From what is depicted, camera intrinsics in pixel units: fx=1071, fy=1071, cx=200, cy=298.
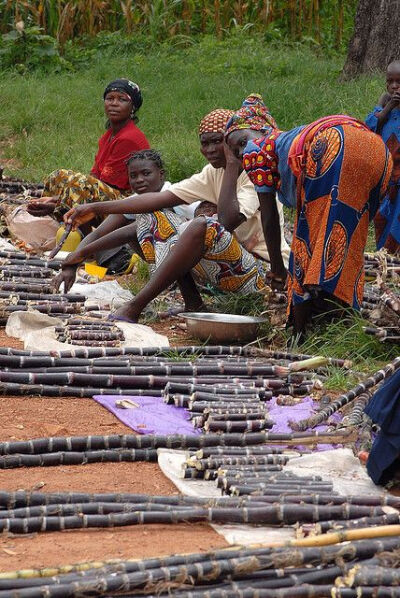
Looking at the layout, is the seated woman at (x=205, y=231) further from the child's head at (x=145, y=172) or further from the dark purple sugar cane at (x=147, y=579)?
the dark purple sugar cane at (x=147, y=579)

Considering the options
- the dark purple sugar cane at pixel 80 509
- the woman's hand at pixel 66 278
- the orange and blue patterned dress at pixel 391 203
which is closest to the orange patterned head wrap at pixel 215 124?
the woman's hand at pixel 66 278

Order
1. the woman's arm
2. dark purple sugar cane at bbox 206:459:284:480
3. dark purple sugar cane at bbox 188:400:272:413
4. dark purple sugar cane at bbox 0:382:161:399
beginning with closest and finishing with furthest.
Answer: dark purple sugar cane at bbox 206:459:284:480, dark purple sugar cane at bbox 188:400:272:413, dark purple sugar cane at bbox 0:382:161:399, the woman's arm

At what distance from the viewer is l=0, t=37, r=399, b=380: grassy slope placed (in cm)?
1080

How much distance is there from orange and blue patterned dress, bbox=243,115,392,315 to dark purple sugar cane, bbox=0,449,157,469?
5.80ft

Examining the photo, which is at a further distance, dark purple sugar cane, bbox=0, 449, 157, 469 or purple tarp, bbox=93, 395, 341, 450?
purple tarp, bbox=93, 395, 341, 450

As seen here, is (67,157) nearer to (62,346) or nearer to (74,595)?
(62,346)

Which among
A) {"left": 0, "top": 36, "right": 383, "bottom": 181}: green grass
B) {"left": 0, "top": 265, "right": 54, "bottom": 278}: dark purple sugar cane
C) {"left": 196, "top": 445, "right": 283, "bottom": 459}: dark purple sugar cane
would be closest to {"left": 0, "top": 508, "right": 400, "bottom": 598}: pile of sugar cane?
{"left": 196, "top": 445, "right": 283, "bottom": 459}: dark purple sugar cane

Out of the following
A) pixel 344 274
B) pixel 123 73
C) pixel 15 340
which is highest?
pixel 123 73

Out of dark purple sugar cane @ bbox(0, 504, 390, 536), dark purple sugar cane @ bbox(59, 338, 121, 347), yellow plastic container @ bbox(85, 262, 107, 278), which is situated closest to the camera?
dark purple sugar cane @ bbox(0, 504, 390, 536)

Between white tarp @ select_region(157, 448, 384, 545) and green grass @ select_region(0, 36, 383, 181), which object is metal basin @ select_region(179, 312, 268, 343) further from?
green grass @ select_region(0, 36, 383, 181)

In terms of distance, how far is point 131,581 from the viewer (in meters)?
2.76

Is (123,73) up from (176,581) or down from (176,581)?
up

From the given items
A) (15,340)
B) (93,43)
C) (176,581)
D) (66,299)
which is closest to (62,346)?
(15,340)

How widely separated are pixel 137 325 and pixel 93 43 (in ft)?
35.8
